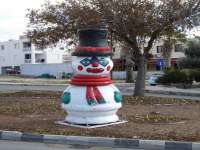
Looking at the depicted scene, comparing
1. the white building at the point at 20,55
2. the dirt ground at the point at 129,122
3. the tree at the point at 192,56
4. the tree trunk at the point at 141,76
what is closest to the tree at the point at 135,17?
the tree trunk at the point at 141,76

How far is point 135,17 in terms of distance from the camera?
898 inches

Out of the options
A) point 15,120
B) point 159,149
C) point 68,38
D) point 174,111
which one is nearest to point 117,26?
point 68,38

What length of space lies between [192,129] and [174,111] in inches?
185

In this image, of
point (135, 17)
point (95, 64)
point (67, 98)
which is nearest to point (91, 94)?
point (67, 98)

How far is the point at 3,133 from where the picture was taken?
41.7 ft

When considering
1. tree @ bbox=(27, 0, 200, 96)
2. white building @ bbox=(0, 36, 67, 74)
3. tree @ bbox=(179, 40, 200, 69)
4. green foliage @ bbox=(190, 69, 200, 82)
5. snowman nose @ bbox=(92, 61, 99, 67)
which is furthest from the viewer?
white building @ bbox=(0, 36, 67, 74)

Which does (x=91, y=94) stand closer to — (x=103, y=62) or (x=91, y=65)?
(x=91, y=65)

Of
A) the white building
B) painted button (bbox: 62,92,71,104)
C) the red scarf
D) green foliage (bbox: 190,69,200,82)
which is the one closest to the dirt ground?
painted button (bbox: 62,92,71,104)

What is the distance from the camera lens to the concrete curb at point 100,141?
10984 millimetres

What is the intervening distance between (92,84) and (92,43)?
1.04 metres

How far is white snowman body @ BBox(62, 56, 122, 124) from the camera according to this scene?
1352 centimetres

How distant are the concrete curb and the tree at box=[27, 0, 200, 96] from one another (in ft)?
37.7

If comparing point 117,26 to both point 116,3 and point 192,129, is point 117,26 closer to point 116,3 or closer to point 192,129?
point 116,3

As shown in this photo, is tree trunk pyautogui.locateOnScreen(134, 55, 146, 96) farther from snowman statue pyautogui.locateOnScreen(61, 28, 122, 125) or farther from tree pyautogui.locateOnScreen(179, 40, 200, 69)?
tree pyautogui.locateOnScreen(179, 40, 200, 69)
